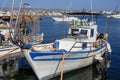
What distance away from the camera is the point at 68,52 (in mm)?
21172

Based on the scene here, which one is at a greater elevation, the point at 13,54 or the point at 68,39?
the point at 68,39

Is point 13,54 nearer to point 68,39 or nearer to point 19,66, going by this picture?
point 19,66

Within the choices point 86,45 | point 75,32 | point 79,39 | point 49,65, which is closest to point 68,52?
point 49,65

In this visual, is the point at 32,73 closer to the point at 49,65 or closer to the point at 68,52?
the point at 49,65

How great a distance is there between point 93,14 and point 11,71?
10.0m

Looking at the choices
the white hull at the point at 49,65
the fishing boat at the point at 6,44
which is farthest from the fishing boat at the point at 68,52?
the fishing boat at the point at 6,44

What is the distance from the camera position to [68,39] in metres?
24.2

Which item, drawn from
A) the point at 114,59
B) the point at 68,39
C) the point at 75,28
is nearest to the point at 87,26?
the point at 75,28

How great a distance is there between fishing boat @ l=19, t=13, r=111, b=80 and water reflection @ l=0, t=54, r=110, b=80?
58 cm

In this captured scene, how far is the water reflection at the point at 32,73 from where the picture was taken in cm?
2231

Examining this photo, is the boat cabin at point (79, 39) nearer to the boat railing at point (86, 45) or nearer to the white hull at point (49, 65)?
the boat railing at point (86, 45)

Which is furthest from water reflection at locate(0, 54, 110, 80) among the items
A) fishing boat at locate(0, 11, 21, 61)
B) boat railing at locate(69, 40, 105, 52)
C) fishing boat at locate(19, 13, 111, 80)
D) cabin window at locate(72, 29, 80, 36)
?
cabin window at locate(72, 29, 80, 36)

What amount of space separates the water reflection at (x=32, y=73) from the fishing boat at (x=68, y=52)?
22.7 inches

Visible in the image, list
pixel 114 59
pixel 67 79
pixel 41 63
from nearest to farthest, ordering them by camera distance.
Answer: pixel 41 63 < pixel 67 79 < pixel 114 59
